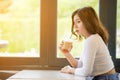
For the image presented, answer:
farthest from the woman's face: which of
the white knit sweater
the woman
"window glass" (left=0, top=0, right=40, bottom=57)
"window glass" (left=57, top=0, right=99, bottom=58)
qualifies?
"window glass" (left=0, top=0, right=40, bottom=57)

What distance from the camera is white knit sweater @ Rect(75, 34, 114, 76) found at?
1849mm

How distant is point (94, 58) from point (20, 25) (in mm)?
1138

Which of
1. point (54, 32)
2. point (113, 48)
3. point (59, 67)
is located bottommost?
point (59, 67)

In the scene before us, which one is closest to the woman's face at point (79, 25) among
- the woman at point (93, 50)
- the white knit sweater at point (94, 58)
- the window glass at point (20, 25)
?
the woman at point (93, 50)

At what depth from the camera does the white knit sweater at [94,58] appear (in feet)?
6.07

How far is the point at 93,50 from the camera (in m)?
1.85

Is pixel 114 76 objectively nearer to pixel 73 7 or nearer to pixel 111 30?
pixel 111 30

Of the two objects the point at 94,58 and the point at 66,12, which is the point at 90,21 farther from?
the point at 66,12

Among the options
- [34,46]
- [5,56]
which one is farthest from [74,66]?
[5,56]

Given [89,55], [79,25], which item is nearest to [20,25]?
[79,25]

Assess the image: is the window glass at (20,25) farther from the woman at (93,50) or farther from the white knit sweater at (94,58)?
the white knit sweater at (94,58)

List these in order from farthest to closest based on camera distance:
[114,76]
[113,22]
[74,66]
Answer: [113,22] → [74,66] → [114,76]

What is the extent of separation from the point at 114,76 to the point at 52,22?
1.05m

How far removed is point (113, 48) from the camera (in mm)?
2684
